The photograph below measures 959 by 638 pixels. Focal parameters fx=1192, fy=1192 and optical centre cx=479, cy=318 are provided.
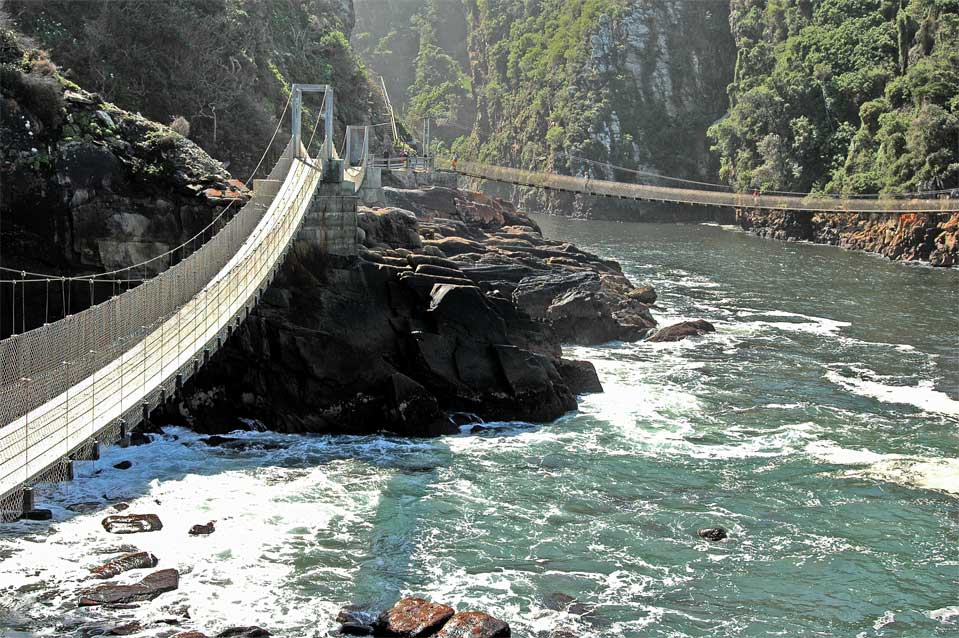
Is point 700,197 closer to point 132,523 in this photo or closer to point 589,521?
point 589,521

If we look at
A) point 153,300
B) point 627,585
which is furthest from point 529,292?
point 627,585

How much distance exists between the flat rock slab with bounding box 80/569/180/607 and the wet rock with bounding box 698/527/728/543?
9789mm

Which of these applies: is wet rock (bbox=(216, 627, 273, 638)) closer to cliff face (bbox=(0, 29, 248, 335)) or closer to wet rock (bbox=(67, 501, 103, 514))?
wet rock (bbox=(67, 501, 103, 514))

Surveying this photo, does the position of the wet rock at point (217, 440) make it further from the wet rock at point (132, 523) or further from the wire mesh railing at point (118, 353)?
the wet rock at point (132, 523)

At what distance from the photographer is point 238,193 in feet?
113

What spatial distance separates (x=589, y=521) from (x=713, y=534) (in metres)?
2.42

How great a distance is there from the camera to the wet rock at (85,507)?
2284 centimetres

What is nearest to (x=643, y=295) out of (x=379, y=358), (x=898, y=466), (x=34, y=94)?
(x=379, y=358)

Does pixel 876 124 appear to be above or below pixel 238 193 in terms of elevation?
above

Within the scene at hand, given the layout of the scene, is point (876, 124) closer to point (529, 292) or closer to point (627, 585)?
point (529, 292)

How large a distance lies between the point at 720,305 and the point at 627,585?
1298 inches

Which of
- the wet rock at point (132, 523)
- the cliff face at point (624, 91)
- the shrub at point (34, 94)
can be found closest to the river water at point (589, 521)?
the wet rock at point (132, 523)

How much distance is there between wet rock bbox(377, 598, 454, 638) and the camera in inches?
729

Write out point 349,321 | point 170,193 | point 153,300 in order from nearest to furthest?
point 153,300
point 349,321
point 170,193
